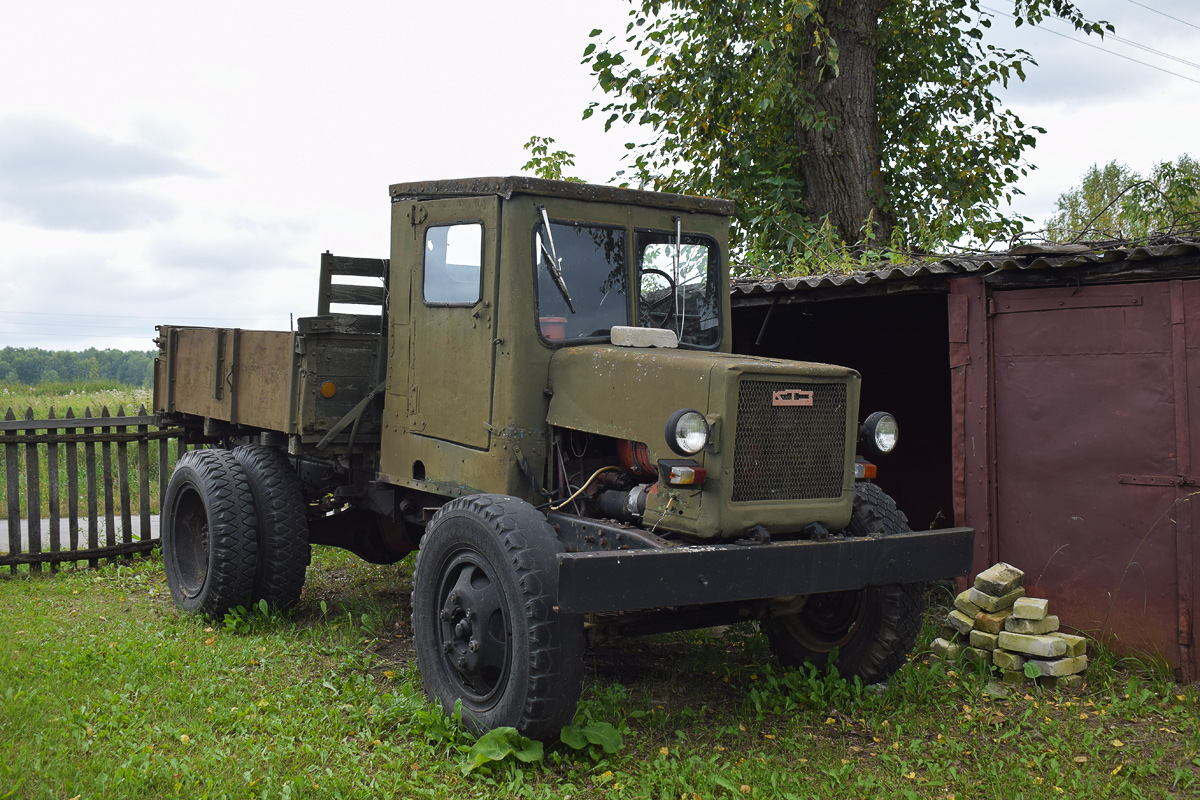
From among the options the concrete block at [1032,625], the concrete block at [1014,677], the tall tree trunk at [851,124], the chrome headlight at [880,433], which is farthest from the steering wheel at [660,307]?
the tall tree trunk at [851,124]

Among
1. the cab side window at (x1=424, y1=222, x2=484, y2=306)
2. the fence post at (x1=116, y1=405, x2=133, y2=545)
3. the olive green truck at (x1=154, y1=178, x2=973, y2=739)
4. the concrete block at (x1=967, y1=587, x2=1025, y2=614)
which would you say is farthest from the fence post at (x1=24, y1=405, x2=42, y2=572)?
the concrete block at (x1=967, y1=587, x2=1025, y2=614)

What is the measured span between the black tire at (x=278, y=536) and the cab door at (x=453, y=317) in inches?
51.4

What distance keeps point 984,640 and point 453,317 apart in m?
3.76

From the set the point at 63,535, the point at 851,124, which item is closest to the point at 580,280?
the point at 63,535

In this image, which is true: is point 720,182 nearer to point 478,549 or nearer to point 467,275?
point 467,275

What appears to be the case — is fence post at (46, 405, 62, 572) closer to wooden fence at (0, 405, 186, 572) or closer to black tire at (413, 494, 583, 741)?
wooden fence at (0, 405, 186, 572)

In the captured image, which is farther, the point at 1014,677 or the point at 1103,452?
the point at 1103,452

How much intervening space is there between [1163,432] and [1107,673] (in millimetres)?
1492

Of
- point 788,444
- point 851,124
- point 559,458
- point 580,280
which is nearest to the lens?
point 788,444

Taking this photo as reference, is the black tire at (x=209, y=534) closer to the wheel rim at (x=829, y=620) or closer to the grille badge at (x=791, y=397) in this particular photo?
the wheel rim at (x=829, y=620)

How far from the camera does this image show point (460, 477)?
5.54 meters

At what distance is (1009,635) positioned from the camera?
6023 millimetres

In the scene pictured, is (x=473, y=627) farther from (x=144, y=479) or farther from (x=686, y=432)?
(x=144, y=479)

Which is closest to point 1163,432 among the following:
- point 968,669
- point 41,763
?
point 968,669
